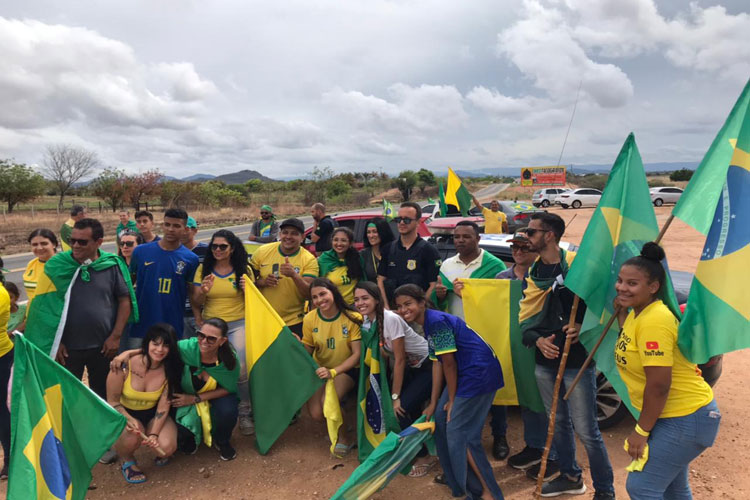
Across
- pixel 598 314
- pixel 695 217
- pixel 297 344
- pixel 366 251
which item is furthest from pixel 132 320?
pixel 695 217

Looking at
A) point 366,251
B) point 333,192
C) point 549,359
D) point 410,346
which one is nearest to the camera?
point 549,359

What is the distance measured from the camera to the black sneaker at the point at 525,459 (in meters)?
3.58

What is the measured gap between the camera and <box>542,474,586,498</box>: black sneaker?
10.6 ft

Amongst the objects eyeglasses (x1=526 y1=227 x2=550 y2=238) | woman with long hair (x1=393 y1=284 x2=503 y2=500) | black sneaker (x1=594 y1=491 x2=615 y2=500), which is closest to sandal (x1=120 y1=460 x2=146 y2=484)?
woman with long hair (x1=393 y1=284 x2=503 y2=500)

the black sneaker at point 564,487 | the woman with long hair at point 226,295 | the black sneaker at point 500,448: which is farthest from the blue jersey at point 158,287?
the black sneaker at point 564,487

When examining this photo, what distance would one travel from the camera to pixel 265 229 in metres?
8.57

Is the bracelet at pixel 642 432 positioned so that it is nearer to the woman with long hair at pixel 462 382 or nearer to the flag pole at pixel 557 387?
the flag pole at pixel 557 387

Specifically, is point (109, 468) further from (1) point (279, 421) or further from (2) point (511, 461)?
(2) point (511, 461)

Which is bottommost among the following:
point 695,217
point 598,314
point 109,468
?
point 109,468

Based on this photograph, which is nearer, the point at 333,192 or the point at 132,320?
the point at 132,320

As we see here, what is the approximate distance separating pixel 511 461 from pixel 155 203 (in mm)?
50281

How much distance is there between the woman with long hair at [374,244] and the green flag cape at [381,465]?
6.38ft

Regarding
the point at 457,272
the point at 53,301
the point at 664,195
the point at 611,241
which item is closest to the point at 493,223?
the point at 457,272

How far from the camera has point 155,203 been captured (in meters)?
47.9
